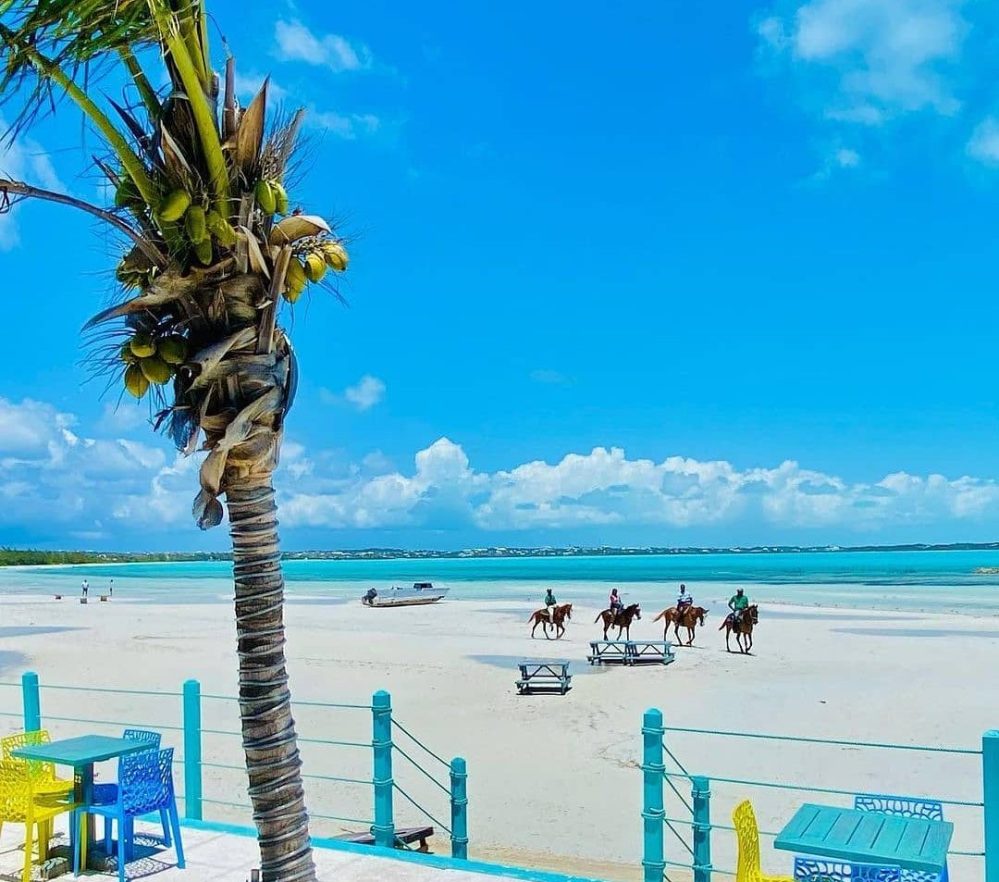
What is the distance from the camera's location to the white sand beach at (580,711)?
377 inches

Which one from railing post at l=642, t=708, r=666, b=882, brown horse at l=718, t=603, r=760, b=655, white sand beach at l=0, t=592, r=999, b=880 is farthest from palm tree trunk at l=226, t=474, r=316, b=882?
brown horse at l=718, t=603, r=760, b=655

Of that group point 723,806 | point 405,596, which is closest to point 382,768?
point 723,806

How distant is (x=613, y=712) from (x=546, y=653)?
8.83 m

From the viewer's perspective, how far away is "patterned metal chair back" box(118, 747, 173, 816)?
20.0 feet

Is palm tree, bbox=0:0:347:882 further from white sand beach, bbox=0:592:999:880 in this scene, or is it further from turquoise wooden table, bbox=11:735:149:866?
white sand beach, bbox=0:592:999:880

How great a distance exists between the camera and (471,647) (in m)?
25.0

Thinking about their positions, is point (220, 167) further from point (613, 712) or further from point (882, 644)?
point (882, 644)

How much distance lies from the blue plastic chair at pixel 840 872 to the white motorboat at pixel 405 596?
3921cm

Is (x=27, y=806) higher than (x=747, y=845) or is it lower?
lower

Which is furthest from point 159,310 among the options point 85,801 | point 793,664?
point 793,664

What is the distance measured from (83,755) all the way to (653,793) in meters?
3.72

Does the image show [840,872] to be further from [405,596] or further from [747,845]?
[405,596]

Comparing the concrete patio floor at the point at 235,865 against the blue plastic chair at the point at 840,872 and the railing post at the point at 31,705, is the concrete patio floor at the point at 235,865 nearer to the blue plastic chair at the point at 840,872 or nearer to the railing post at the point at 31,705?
Answer: the railing post at the point at 31,705

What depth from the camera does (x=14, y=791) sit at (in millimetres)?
6324
